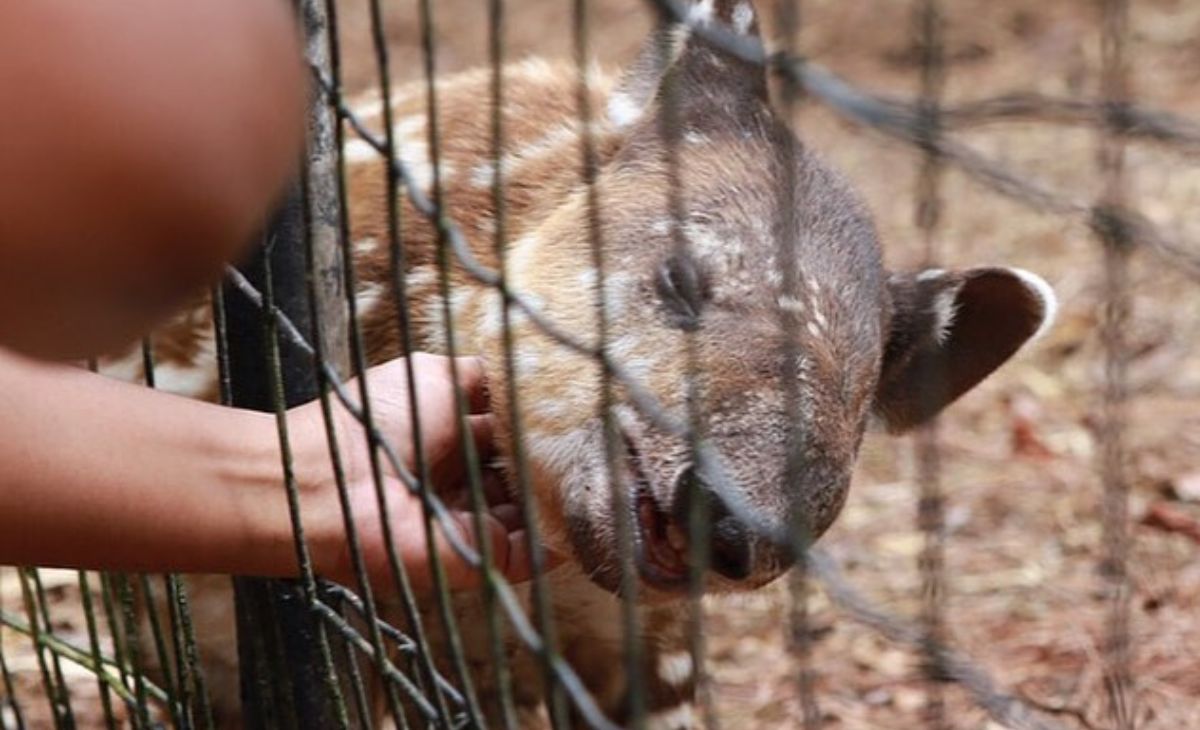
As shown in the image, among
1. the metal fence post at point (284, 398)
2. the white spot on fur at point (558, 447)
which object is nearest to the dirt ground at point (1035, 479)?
the white spot on fur at point (558, 447)

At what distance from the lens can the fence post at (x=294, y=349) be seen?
2.63 meters

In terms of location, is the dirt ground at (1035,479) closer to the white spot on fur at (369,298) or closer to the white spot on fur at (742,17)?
the white spot on fur at (742,17)

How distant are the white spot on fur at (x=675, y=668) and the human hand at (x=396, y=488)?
996mm

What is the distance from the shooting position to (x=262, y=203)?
108 cm

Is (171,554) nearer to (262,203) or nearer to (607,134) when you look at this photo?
(262,203)

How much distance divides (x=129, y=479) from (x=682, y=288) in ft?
3.30

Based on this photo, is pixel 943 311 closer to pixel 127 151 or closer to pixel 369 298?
pixel 369 298

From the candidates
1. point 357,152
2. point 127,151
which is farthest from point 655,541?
point 127,151

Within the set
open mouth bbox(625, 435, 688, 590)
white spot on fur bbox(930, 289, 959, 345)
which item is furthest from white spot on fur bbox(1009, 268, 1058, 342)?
open mouth bbox(625, 435, 688, 590)

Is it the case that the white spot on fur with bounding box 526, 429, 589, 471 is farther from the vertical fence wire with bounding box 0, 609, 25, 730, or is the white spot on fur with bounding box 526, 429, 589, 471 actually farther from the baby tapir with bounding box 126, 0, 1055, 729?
the vertical fence wire with bounding box 0, 609, 25, 730

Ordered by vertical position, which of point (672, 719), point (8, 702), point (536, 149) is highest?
point (536, 149)

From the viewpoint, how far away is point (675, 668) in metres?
3.55

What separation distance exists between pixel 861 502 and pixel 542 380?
7.62 feet

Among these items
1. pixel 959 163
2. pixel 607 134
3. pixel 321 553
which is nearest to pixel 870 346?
pixel 607 134
